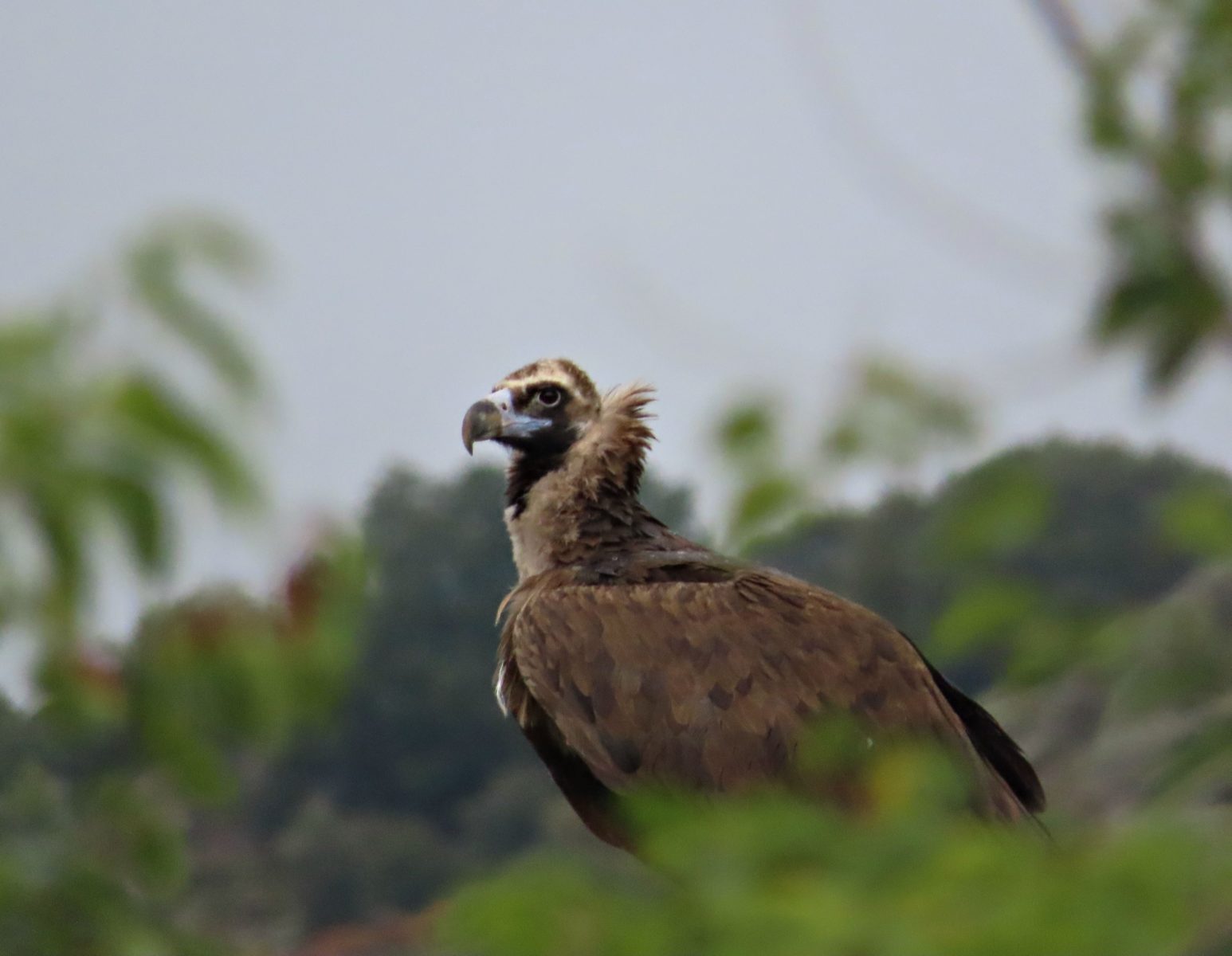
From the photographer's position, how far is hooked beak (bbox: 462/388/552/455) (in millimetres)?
6289

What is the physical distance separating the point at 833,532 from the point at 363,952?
1.11 m

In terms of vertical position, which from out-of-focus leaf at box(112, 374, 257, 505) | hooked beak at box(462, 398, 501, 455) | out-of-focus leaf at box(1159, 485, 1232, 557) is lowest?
out-of-focus leaf at box(1159, 485, 1232, 557)

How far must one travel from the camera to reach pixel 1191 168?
2471 millimetres

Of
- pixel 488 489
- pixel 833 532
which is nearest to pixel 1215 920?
pixel 833 532

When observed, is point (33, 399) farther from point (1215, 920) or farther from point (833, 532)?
point (1215, 920)

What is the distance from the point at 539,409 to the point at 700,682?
134 centimetres

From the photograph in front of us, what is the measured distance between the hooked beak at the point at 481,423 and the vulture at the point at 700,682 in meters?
0.51

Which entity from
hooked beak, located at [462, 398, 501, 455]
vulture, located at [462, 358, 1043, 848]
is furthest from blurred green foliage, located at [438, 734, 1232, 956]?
hooked beak, located at [462, 398, 501, 455]

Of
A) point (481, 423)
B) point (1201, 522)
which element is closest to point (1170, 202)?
point (1201, 522)

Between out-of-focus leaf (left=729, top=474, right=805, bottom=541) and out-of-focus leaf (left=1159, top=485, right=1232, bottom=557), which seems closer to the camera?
out-of-focus leaf (left=1159, top=485, right=1232, bottom=557)

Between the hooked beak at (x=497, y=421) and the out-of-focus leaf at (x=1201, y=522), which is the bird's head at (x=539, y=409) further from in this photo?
the out-of-focus leaf at (x=1201, y=522)

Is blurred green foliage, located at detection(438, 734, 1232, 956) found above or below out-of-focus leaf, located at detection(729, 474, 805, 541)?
below

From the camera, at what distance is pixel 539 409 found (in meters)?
6.61

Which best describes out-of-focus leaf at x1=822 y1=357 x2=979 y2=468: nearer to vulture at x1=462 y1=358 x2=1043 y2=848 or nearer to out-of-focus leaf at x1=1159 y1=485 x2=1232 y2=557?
out-of-focus leaf at x1=1159 y1=485 x2=1232 y2=557
